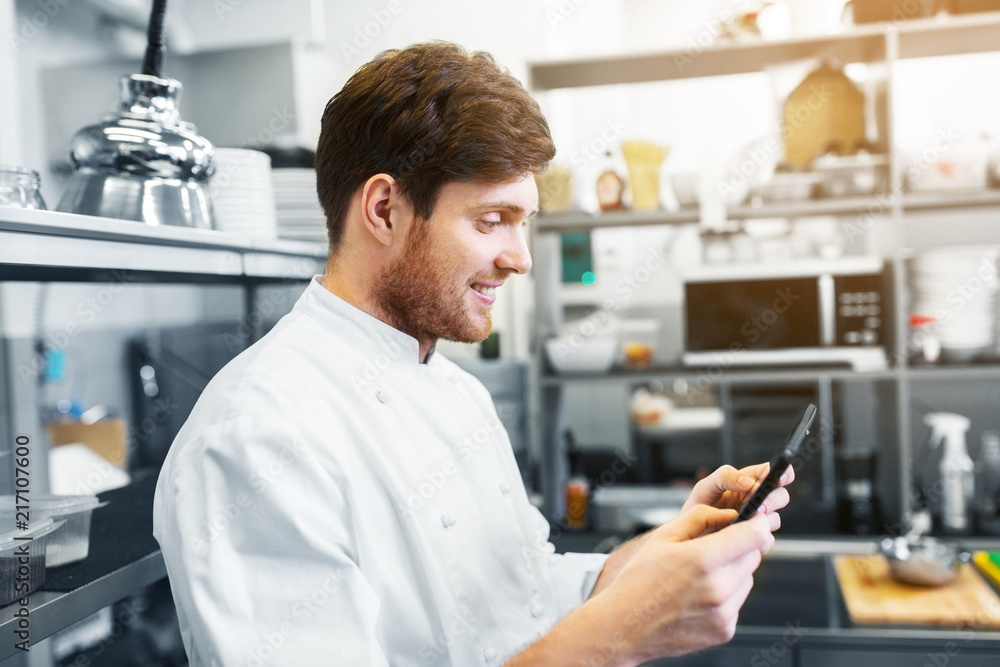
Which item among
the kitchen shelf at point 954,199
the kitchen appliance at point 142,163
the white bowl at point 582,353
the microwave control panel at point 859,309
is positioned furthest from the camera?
the white bowl at point 582,353

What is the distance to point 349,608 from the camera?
Answer: 760 millimetres

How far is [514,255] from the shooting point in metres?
0.99

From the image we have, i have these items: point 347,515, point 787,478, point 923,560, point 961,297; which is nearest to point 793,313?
point 961,297

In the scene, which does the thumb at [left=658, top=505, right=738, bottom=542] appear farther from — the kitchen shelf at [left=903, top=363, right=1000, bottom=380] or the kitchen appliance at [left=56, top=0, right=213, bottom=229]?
the kitchen shelf at [left=903, top=363, right=1000, bottom=380]

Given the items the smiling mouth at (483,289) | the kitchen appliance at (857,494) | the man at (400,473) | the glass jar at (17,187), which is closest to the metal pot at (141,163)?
the glass jar at (17,187)

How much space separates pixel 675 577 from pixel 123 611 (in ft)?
6.32

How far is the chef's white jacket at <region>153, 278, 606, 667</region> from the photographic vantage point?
0.75 metres

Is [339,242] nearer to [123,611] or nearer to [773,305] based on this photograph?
[773,305]

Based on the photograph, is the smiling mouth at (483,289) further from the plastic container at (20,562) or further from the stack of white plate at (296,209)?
the stack of white plate at (296,209)

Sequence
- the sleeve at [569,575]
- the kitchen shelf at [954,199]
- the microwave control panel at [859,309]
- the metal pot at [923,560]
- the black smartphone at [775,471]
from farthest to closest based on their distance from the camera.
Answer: the microwave control panel at [859,309] < the kitchen shelf at [954,199] < the metal pot at [923,560] < the sleeve at [569,575] < the black smartphone at [775,471]

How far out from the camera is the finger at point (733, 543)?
742 mm

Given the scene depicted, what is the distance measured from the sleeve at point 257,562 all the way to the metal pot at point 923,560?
1529mm

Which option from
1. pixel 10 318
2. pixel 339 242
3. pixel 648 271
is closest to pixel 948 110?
pixel 648 271

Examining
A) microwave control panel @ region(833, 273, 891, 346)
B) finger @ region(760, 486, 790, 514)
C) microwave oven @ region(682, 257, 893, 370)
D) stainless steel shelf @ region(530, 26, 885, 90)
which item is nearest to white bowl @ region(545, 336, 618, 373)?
microwave oven @ region(682, 257, 893, 370)
